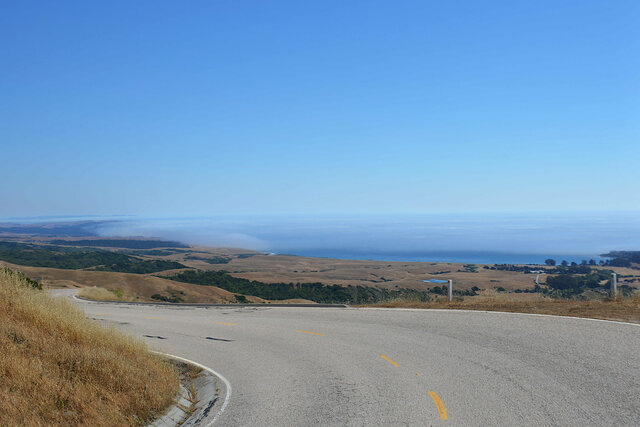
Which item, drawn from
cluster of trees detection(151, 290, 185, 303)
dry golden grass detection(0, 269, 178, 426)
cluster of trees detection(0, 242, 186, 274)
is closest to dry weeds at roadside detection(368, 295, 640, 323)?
dry golden grass detection(0, 269, 178, 426)

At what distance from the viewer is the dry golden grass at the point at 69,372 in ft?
21.8

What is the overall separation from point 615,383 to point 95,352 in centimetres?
902

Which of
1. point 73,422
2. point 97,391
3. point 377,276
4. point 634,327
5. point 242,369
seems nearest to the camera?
point 73,422

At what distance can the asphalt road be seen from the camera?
7082 mm

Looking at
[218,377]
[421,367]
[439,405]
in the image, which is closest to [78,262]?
[218,377]

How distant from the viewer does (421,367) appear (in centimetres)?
977

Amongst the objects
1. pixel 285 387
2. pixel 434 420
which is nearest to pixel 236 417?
pixel 285 387

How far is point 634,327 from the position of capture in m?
12.6

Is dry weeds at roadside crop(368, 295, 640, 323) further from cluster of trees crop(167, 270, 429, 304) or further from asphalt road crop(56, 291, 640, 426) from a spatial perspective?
cluster of trees crop(167, 270, 429, 304)

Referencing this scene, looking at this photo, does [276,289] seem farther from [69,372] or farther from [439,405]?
[439,405]

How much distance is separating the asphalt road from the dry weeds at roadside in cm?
134

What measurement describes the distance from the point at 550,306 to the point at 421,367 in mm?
9501

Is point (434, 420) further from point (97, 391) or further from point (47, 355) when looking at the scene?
point (47, 355)

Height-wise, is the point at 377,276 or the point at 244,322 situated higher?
the point at 244,322
